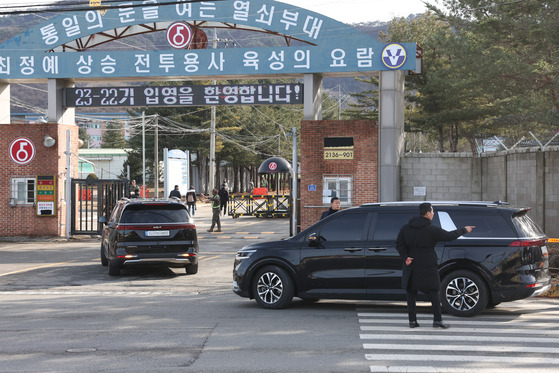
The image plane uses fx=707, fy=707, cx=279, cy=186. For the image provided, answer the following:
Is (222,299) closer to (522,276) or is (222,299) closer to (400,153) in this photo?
(522,276)

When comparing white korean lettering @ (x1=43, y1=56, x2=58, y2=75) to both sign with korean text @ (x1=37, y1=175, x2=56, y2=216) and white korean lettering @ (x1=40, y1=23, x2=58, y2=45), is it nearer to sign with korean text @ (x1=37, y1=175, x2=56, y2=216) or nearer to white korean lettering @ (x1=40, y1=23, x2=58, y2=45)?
white korean lettering @ (x1=40, y1=23, x2=58, y2=45)

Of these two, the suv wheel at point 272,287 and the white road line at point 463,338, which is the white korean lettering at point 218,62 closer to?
the suv wheel at point 272,287

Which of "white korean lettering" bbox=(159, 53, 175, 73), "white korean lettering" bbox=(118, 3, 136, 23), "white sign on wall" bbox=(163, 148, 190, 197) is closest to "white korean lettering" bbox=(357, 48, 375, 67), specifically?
"white korean lettering" bbox=(159, 53, 175, 73)

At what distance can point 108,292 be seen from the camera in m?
13.8

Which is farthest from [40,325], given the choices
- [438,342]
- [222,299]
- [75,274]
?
[75,274]

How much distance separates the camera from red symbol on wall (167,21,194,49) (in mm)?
25078

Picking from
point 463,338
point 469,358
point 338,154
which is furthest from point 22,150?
point 469,358

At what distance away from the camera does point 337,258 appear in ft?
36.4

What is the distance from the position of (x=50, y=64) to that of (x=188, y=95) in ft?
17.4

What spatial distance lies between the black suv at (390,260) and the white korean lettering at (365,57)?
43.1 ft

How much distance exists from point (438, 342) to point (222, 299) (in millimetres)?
5042

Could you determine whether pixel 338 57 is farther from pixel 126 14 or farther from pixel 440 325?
pixel 440 325

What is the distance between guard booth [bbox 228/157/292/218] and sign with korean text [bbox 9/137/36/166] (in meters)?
Answer: 11.6

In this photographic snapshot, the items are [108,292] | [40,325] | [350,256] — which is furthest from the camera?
[108,292]
